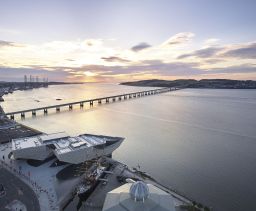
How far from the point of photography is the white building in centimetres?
2959

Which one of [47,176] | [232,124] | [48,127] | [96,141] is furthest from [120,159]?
[232,124]

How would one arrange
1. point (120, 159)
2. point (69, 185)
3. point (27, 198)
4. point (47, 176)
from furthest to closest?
point (120, 159) → point (47, 176) → point (69, 185) → point (27, 198)

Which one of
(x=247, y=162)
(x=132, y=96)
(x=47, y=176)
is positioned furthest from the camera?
(x=132, y=96)

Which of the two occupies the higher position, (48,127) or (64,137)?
(64,137)

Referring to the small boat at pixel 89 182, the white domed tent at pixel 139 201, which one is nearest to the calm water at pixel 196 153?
the small boat at pixel 89 182

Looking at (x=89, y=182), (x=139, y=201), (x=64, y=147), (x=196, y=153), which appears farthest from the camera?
(x=196, y=153)

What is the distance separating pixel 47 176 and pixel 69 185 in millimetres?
3457

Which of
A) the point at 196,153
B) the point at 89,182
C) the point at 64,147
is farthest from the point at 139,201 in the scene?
the point at 196,153

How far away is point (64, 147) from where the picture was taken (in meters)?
31.6

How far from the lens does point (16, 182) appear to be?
2286cm

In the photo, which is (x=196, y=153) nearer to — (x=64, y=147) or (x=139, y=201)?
(x=64, y=147)

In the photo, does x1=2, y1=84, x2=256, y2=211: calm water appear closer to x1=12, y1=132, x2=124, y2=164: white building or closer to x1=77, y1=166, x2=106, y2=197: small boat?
x1=12, y1=132, x2=124, y2=164: white building

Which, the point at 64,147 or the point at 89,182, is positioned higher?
the point at 64,147

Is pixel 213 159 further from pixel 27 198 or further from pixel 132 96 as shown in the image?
pixel 132 96
